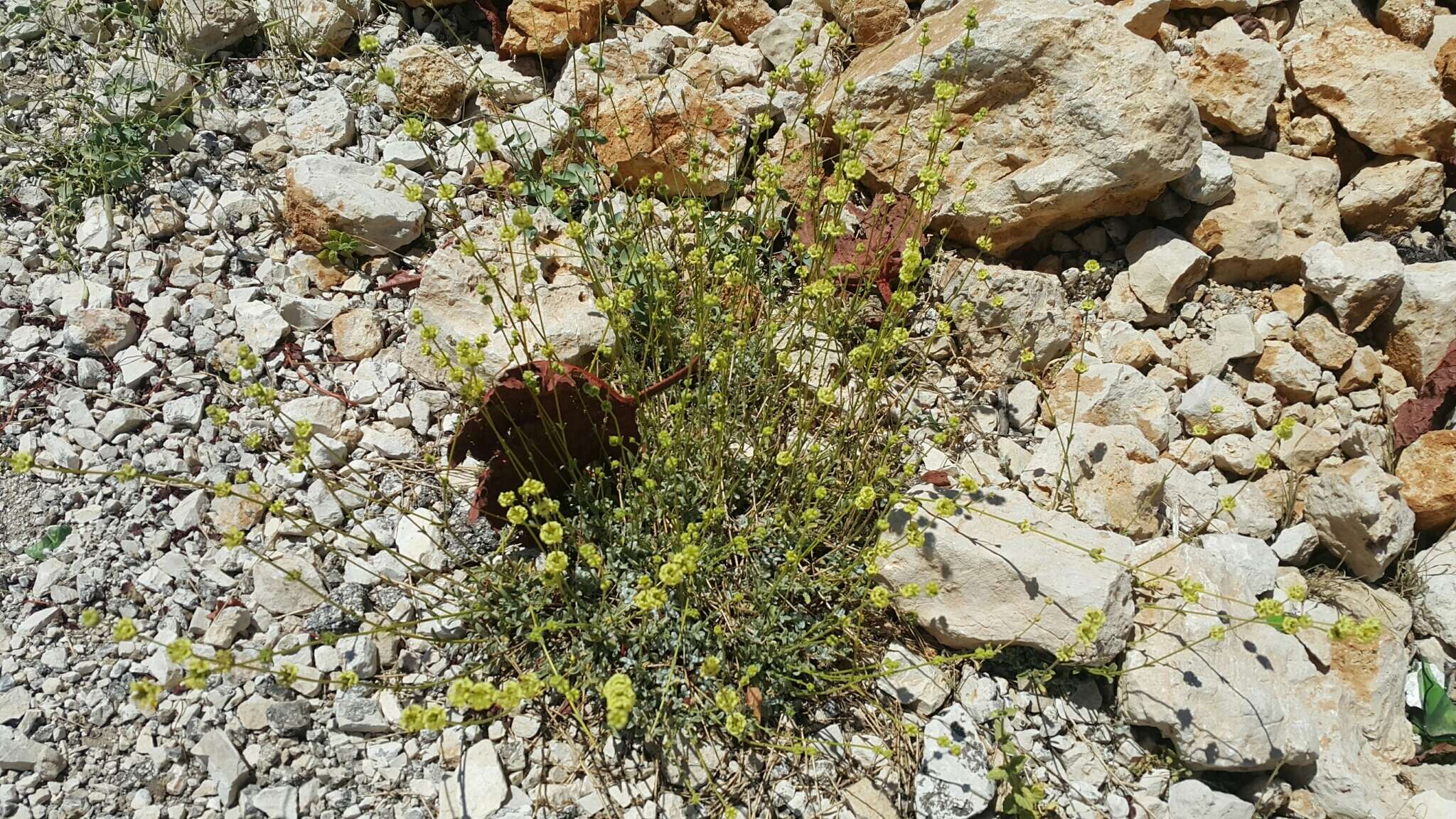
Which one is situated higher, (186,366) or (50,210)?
(50,210)

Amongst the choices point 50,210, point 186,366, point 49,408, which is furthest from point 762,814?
point 50,210

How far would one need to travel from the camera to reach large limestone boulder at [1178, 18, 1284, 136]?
4348 mm

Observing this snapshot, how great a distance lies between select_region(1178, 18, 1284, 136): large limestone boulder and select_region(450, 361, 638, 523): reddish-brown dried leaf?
3.14 m

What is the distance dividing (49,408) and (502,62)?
2.52 meters

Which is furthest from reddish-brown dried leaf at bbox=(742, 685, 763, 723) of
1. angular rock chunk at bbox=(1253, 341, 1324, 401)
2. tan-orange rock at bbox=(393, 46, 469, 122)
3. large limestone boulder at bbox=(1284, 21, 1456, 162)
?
large limestone boulder at bbox=(1284, 21, 1456, 162)

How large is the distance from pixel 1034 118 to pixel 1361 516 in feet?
6.53

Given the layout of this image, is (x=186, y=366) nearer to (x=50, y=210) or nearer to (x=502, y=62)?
(x=50, y=210)

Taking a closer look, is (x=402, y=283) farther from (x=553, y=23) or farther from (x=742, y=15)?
(x=742, y=15)

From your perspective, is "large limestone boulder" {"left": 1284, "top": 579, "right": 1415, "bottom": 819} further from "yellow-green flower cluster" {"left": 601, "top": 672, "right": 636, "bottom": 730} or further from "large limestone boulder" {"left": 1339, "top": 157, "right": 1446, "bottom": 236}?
"yellow-green flower cluster" {"left": 601, "top": 672, "right": 636, "bottom": 730}

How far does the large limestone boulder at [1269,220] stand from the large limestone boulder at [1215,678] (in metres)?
1.48

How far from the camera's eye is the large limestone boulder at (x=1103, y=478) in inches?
138

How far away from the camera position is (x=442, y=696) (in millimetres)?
3072

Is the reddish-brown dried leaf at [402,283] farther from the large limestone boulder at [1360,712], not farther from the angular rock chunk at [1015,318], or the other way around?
the large limestone boulder at [1360,712]

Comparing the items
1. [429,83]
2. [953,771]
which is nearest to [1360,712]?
[953,771]
